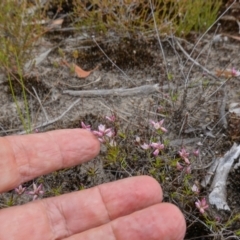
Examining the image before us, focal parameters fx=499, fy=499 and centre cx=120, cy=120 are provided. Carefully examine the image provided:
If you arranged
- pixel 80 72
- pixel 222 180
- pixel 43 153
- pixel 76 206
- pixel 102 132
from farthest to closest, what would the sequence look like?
1. pixel 80 72
2. pixel 222 180
3. pixel 102 132
4. pixel 43 153
5. pixel 76 206

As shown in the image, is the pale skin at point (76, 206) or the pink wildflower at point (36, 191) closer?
the pale skin at point (76, 206)

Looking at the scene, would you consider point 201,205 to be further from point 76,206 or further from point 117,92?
point 117,92

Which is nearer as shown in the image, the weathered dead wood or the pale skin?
the pale skin

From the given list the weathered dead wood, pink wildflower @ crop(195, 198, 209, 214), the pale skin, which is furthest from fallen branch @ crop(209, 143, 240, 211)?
the pale skin

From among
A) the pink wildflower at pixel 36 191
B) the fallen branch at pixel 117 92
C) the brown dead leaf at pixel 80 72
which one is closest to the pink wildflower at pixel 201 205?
the pink wildflower at pixel 36 191

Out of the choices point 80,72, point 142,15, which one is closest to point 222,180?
point 80,72

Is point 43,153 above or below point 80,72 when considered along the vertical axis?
above

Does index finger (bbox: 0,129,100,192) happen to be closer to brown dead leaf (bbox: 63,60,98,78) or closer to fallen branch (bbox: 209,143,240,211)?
fallen branch (bbox: 209,143,240,211)

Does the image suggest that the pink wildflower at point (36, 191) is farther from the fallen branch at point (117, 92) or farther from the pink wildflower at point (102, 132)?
the fallen branch at point (117, 92)
